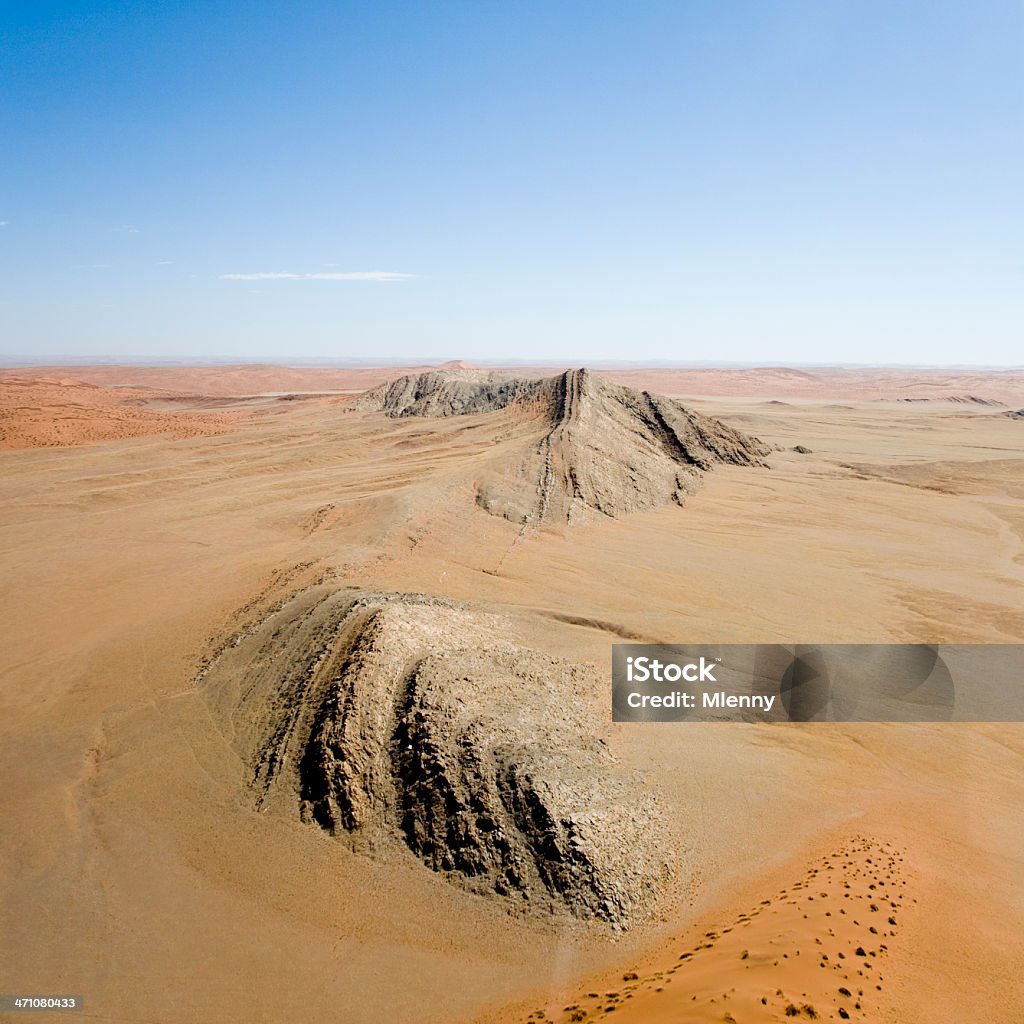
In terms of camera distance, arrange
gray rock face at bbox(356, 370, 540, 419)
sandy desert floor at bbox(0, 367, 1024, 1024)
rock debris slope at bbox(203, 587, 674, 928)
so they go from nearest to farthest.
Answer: sandy desert floor at bbox(0, 367, 1024, 1024)
rock debris slope at bbox(203, 587, 674, 928)
gray rock face at bbox(356, 370, 540, 419)

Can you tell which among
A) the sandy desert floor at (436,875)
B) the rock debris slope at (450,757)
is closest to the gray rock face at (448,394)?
the sandy desert floor at (436,875)

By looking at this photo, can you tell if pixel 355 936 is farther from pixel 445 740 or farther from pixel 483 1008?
pixel 445 740

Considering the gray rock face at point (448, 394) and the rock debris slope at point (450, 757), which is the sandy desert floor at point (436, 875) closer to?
the rock debris slope at point (450, 757)

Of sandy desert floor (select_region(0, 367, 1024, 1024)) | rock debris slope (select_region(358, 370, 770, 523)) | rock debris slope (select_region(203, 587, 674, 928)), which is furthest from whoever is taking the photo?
rock debris slope (select_region(358, 370, 770, 523))

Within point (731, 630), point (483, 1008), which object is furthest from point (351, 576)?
point (483, 1008)

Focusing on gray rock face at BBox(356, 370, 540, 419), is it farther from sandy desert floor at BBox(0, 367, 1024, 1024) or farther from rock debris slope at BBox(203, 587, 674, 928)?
rock debris slope at BBox(203, 587, 674, 928)

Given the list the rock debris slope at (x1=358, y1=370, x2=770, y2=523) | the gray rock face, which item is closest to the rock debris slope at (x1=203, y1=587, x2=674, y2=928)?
the rock debris slope at (x1=358, y1=370, x2=770, y2=523)

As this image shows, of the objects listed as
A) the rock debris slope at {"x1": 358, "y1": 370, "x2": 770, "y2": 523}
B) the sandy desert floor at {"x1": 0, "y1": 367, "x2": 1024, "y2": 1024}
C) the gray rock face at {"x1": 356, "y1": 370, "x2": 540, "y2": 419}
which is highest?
the gray rock face at {"x1": 356, "y1": 370, "x2": 540, "y2": 419}
